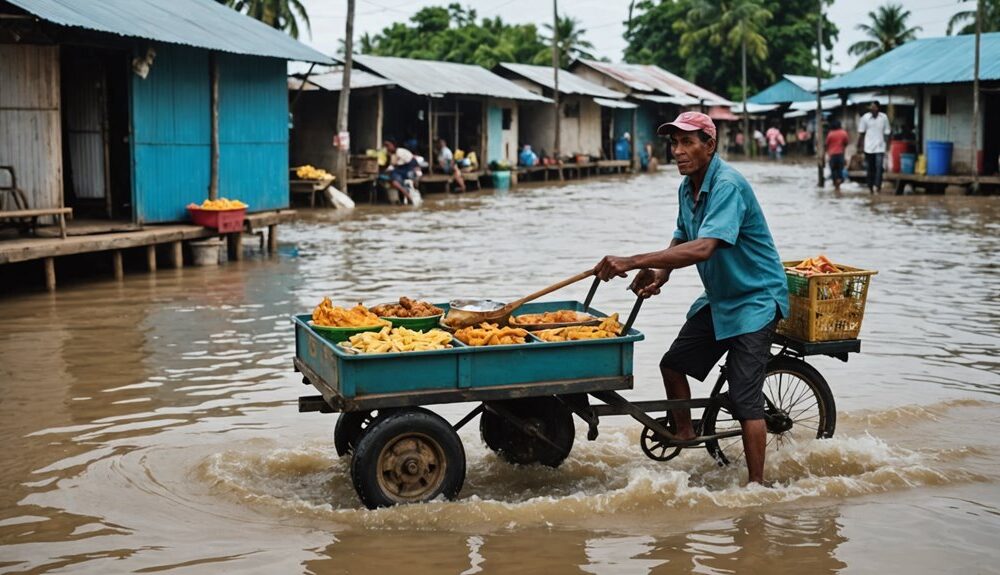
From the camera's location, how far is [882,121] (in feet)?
87.8

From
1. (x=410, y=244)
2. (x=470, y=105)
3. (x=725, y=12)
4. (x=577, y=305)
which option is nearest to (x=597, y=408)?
(x=577, y=305)

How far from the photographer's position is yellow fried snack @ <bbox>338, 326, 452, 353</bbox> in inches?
212

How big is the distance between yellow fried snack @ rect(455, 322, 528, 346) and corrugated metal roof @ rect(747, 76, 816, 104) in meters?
50.0

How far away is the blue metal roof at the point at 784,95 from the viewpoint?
2100 inches

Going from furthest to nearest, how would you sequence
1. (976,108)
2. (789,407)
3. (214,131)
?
(976,108) → (214,131) → (789,407)

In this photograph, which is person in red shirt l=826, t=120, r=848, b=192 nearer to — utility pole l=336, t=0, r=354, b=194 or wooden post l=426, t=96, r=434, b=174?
wooden post l=426, t=96, r=434, b=174

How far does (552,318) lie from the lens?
20.0 ft

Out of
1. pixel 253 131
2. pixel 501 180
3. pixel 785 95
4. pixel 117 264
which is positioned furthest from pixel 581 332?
pixel 785 95

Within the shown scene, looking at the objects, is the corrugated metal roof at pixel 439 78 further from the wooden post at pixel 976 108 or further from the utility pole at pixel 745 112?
the utility pole at pixel 745 112

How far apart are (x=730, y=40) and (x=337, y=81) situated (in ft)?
117

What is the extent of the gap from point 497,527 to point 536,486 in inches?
29.6

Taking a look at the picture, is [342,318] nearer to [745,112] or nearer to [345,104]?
[345,104]

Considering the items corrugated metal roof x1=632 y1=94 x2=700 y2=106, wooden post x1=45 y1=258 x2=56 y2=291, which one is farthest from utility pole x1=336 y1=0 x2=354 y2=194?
corrugated metal roof x1=632 y1=94 x2=700 y2=106

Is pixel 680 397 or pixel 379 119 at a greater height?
pixel 379 119
